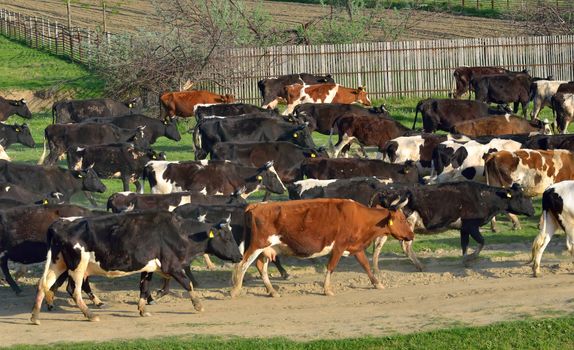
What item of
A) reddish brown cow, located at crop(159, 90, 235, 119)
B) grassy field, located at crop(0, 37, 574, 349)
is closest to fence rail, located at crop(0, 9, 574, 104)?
grassy field, located at crop(0, 37, 574, 349)

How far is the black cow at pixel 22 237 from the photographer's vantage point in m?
18.5

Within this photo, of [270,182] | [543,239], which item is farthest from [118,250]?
[270,182]

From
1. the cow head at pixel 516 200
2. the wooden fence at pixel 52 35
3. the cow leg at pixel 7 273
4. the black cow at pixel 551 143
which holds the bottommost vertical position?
the cow leg at pixel 7 273

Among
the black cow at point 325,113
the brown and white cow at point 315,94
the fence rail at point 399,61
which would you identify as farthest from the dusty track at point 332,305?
the fence rail at point 399,61

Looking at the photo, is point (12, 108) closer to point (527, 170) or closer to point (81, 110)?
point (81, 110)

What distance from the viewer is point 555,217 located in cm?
1869

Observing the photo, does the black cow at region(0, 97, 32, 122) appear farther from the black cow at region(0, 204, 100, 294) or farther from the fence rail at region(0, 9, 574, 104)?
the black cow at region(0, 204, 100, 294)

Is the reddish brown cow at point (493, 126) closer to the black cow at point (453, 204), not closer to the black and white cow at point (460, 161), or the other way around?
the black and white cow at point (460, 161)

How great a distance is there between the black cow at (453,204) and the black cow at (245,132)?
749 cm

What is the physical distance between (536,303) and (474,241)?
447 centimetres

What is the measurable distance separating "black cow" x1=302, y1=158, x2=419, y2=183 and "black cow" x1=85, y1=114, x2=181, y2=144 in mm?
7969

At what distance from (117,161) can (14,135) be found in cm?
562

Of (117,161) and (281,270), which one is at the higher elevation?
(117,161)

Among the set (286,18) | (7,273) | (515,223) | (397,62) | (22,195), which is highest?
(286,18)
